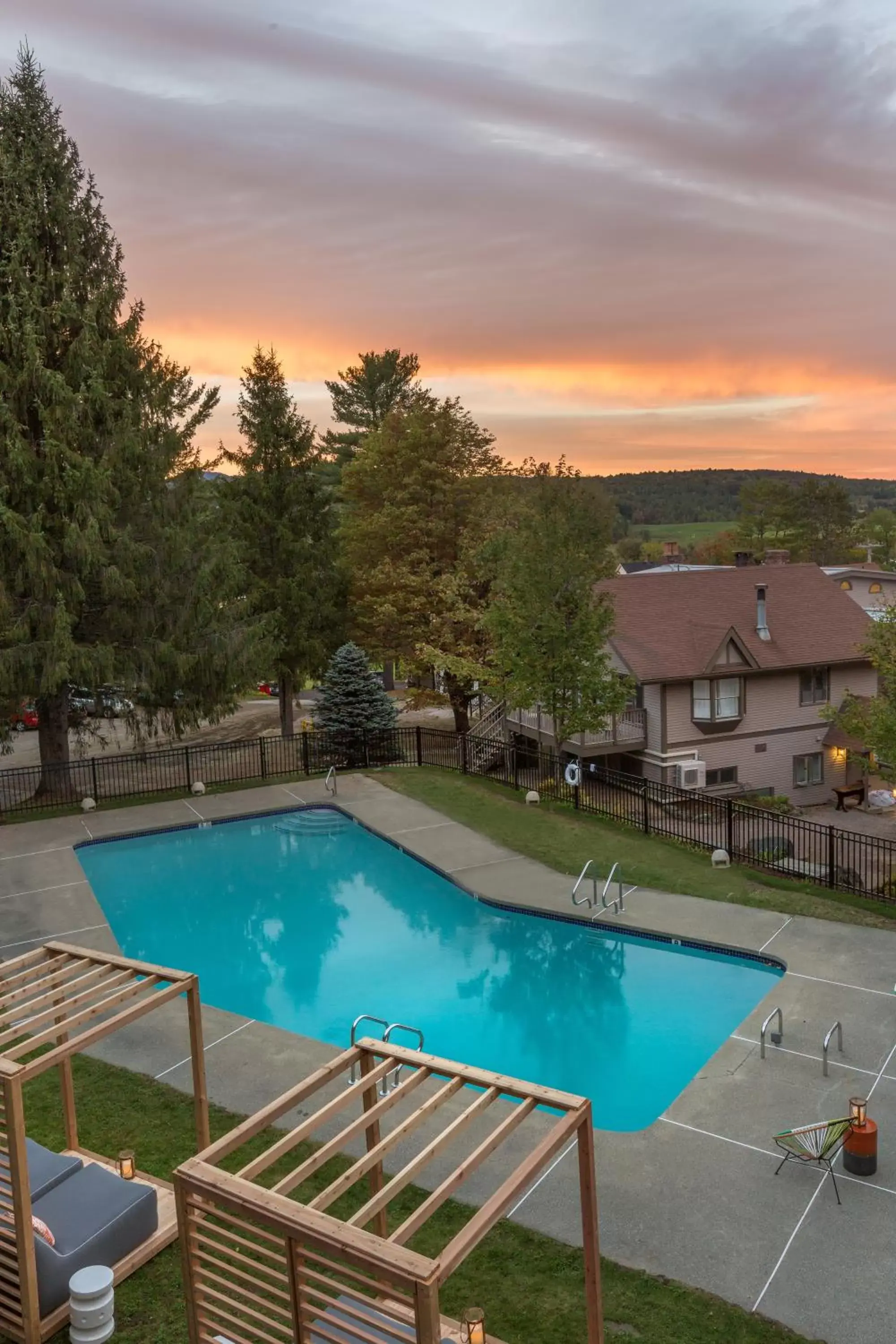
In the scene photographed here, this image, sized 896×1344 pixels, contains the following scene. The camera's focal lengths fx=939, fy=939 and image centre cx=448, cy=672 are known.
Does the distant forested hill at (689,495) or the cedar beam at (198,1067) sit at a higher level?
the distant forested hill at (689,495)

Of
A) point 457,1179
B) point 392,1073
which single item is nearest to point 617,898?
point 392,1073

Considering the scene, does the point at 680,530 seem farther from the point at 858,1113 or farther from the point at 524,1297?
the point at 524,1297

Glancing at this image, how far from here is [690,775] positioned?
28594 mm

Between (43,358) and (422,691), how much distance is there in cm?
1650

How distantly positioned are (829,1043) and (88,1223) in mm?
7764

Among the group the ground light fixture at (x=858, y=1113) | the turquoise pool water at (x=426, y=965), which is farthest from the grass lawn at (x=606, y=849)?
the ground light fixture at (x=858, y=1113)

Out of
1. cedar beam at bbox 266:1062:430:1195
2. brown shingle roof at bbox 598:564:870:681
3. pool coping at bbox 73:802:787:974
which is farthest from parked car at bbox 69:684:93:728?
cedar beam at bbox 266:1062:430:1195

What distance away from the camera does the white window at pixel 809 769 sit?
105 feet

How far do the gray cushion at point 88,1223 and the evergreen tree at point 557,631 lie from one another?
16983 millimetres

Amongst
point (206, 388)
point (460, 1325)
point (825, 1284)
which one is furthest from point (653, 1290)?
point (206, 388)

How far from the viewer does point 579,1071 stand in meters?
11.8

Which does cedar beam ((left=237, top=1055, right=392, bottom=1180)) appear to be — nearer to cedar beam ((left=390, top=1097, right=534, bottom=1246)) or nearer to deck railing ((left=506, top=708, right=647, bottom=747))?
cedar beam ((left=390, top=1097, right=534, bottom=1246))

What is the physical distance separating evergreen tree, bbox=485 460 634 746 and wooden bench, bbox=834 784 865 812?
10499mm

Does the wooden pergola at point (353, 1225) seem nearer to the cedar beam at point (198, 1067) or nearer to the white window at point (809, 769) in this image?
the cedar beam at point (198, 1067)
